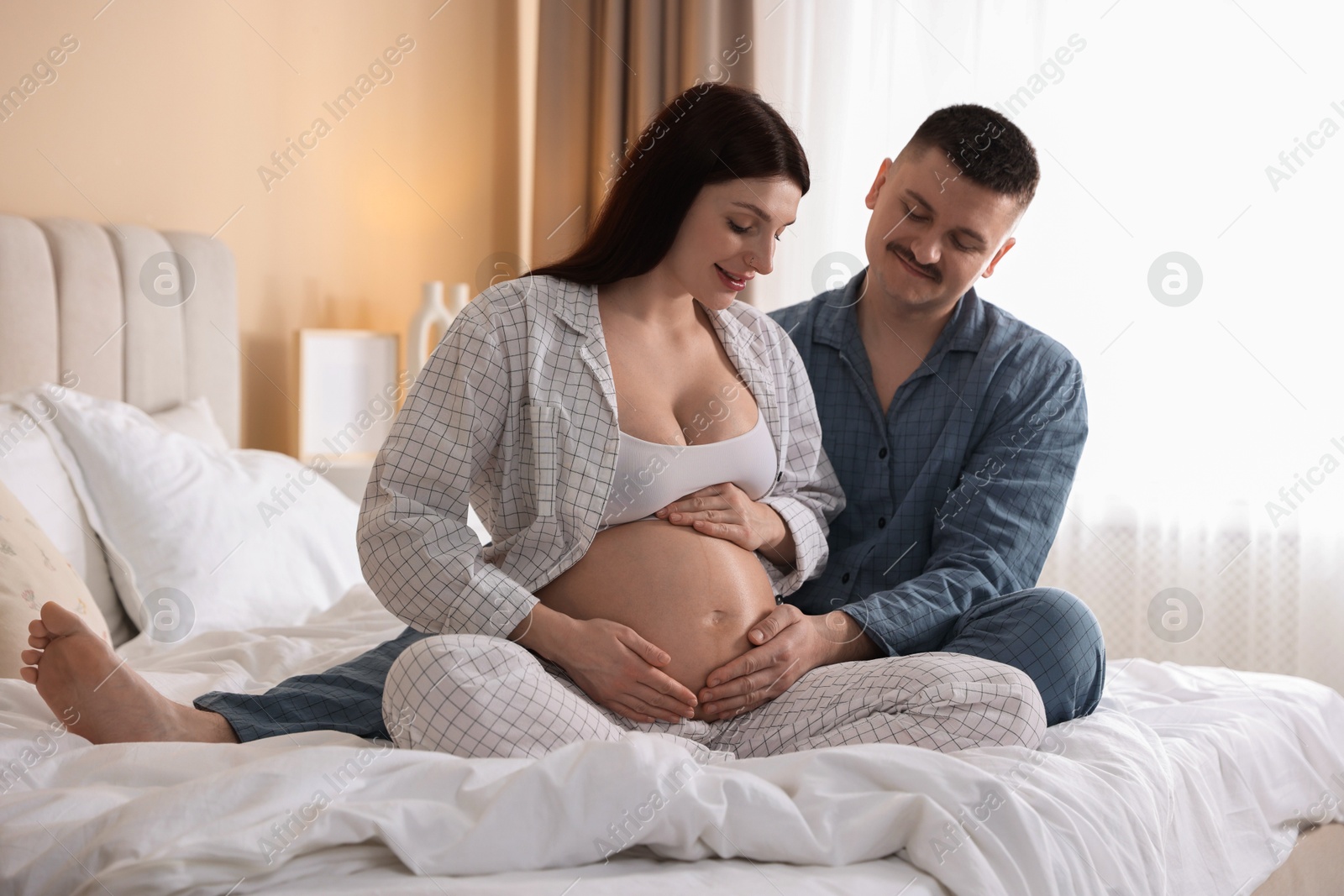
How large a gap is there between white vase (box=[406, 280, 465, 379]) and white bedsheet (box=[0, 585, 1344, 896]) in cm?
205

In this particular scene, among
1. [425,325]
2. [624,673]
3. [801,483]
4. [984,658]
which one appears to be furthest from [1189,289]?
[624,673]

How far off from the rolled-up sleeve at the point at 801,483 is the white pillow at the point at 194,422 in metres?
1.30

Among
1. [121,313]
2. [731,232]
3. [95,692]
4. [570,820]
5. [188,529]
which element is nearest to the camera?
[570,820]

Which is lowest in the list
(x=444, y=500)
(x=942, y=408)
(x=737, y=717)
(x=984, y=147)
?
(x=737, y=717)

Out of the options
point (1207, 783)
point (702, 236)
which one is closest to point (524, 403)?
point (702, 236)

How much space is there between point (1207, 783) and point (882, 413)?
0.75 metres

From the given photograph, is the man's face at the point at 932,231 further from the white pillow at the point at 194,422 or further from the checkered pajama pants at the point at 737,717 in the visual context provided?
the white pillow at the point at 194,422

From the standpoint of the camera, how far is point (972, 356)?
1.85m

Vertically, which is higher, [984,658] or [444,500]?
[444,500]

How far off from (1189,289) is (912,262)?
155 cm

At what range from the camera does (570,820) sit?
967 mm

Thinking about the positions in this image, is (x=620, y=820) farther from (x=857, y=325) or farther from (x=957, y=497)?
(x=857, y=325)

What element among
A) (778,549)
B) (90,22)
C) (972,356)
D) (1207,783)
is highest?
(90,22)

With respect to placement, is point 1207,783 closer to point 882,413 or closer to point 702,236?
point 882,413
